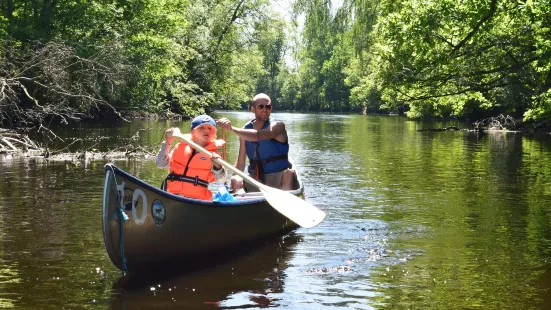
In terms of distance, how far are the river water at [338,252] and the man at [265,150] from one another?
2.49 feet

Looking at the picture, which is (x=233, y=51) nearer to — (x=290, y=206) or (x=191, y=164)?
(x=290, y=206)

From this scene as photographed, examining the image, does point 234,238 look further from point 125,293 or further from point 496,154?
point 496,154

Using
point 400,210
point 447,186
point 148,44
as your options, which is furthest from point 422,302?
point 148,44

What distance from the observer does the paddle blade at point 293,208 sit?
763 cm

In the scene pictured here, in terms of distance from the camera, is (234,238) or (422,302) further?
(234,238)

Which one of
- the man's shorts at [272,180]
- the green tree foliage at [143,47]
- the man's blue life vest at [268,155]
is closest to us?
the man's blue life vest at [268,155]

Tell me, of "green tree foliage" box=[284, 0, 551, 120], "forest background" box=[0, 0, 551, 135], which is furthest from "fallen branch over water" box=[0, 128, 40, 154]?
"green tree foliage" box=[284, 0, 551, 120]

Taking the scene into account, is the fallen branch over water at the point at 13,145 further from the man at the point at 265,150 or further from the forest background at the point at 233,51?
the man at the point at 265,150

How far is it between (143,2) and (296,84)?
64.7m

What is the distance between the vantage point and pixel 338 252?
24.7 ft

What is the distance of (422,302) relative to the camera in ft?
18.7

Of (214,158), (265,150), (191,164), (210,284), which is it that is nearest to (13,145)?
(265,150)

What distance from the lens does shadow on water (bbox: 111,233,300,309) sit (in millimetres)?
5684

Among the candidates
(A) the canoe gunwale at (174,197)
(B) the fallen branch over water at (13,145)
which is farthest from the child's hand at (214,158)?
(B) the fallen branch over water at (13,145)
